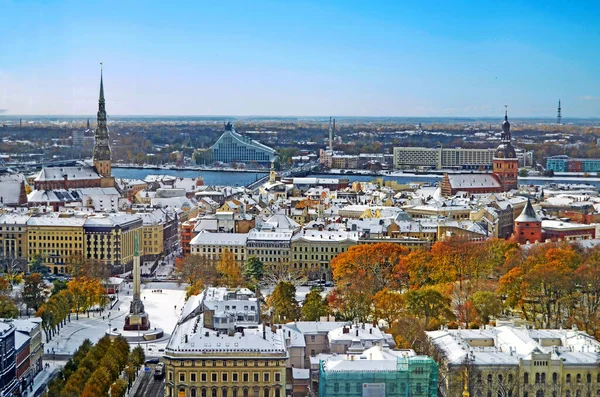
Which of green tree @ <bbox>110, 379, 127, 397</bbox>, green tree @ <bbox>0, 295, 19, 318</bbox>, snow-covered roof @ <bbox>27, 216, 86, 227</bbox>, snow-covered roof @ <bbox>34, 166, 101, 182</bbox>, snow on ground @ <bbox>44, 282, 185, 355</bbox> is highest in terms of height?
snow-covered roof @ <bbox>34, 166, 101, 182</bbox>

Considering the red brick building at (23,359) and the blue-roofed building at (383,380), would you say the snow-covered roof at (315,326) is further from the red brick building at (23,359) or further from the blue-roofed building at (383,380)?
the red brick building at (23,359)

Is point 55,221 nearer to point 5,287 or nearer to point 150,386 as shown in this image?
point 5,287

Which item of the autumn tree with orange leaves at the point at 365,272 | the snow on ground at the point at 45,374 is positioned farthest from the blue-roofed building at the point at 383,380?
the autumn tree with orange leaves at the point at 365,272

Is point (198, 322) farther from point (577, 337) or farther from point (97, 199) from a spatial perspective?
point (97, 199)

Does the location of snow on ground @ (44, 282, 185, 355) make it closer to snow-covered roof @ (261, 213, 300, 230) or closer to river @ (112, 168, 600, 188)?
snow-covered roof @ (261, 213, 300, 230)

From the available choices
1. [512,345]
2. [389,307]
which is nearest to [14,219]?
[389,307]

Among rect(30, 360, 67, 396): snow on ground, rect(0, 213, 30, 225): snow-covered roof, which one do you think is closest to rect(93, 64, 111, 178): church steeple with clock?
rect(0, 213, 30, 225): snow-covered roof
